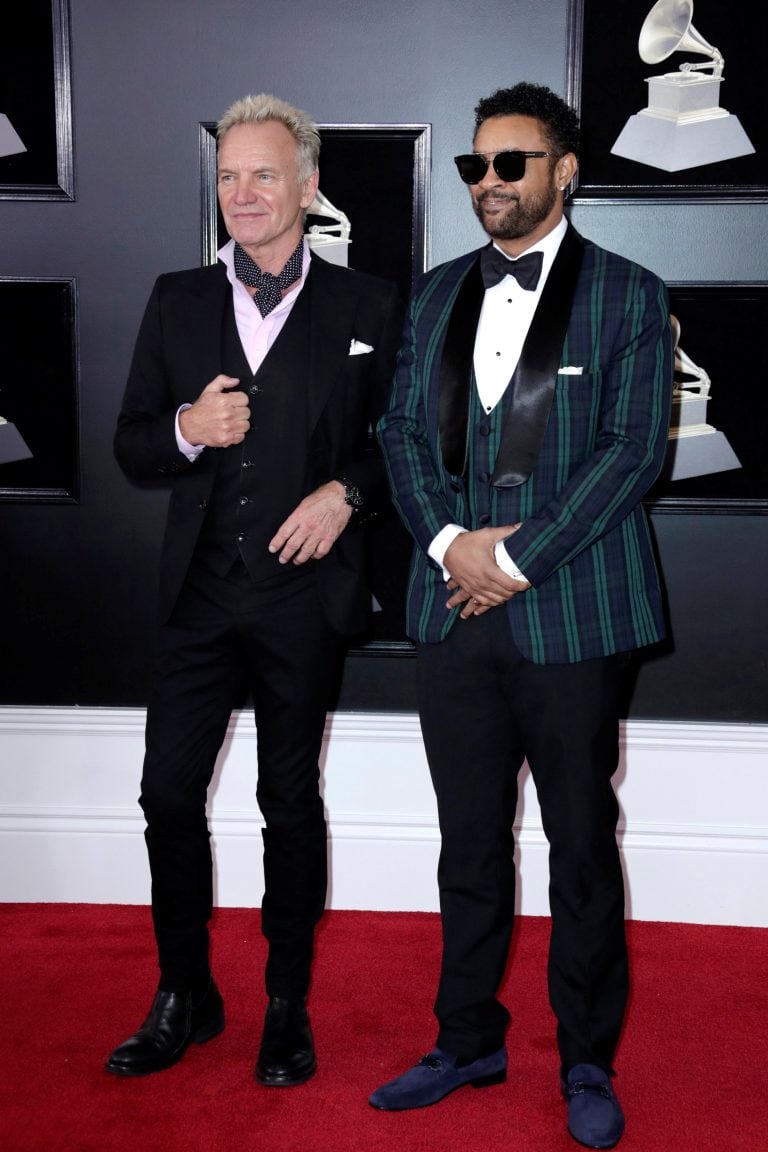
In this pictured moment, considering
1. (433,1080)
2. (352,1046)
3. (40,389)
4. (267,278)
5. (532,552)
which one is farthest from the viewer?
(40,389)

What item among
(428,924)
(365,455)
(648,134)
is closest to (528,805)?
(428,924)

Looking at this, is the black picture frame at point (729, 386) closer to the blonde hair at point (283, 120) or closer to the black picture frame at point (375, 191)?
the black picture frame at point (375, 191)

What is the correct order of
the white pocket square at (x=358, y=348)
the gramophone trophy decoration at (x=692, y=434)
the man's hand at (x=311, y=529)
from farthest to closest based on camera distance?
→ the gramophone trophy decoration at (x=692, y=434) < the white pocket square at (x=358, y=348) < the man's hand at (x=311, y=529)

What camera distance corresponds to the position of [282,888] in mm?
2680

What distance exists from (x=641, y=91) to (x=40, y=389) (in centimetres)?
184

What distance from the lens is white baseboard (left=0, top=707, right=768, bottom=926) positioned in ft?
11.5

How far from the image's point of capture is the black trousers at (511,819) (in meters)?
2.38

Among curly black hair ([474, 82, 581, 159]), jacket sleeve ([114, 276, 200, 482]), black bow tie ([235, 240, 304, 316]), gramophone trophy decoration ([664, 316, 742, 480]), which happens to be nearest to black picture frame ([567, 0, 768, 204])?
gramophone trophy decoration ([664, 316, 742, 480])

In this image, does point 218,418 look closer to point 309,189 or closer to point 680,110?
point 309,189

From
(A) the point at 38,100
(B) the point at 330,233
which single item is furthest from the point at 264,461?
(A) the point at 38,100

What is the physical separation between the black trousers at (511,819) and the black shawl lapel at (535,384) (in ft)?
0.97

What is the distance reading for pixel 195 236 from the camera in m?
3.39

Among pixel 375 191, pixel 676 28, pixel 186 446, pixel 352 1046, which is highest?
pixel 676 28

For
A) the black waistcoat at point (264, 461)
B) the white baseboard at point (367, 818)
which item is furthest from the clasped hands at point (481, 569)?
the white baseboard at point (367, 818)
